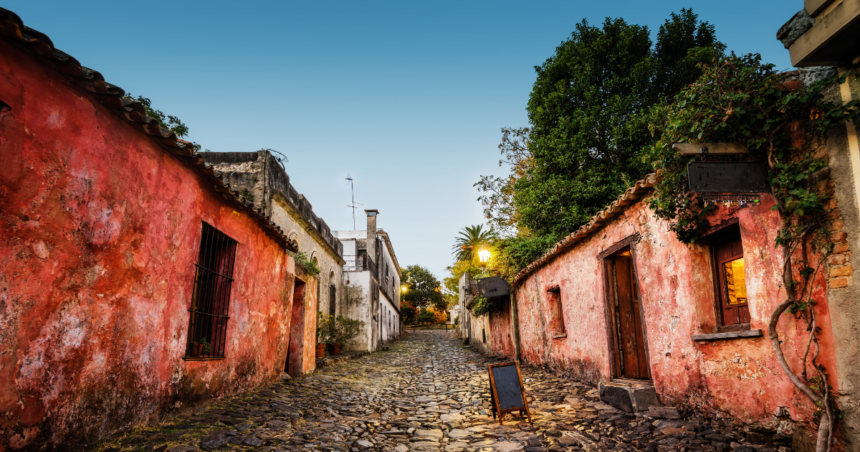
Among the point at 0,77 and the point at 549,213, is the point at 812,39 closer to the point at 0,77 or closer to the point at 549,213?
the point at 0,77

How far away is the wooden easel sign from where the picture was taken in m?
5.70

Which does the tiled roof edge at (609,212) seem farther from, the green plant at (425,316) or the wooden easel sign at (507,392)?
the green plant at (425,316)

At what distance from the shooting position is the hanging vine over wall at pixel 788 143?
3.58 metres

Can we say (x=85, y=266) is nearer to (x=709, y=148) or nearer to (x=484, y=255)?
(x=709, y=148)

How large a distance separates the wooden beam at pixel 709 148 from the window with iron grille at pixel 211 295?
5.88m

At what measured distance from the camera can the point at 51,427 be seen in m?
3.56

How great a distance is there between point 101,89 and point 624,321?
25.6 feet

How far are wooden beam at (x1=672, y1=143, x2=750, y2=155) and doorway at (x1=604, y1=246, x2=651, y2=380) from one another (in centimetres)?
334

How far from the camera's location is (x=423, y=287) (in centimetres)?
5119

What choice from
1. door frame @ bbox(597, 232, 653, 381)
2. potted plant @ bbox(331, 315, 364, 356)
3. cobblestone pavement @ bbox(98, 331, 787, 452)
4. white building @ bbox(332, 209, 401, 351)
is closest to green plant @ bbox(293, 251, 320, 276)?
cobblestone pavement @ bbox(98, 331, 787, 452)

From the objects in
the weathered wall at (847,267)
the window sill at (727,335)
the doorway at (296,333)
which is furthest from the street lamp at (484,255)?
the weathered wall at (847,267)

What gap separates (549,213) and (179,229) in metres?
11.6

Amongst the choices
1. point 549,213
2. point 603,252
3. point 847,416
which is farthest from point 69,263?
point 549,213

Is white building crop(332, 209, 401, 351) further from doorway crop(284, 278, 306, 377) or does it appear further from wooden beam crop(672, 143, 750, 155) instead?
wooden beam crop(672, 143, 750, 155)
